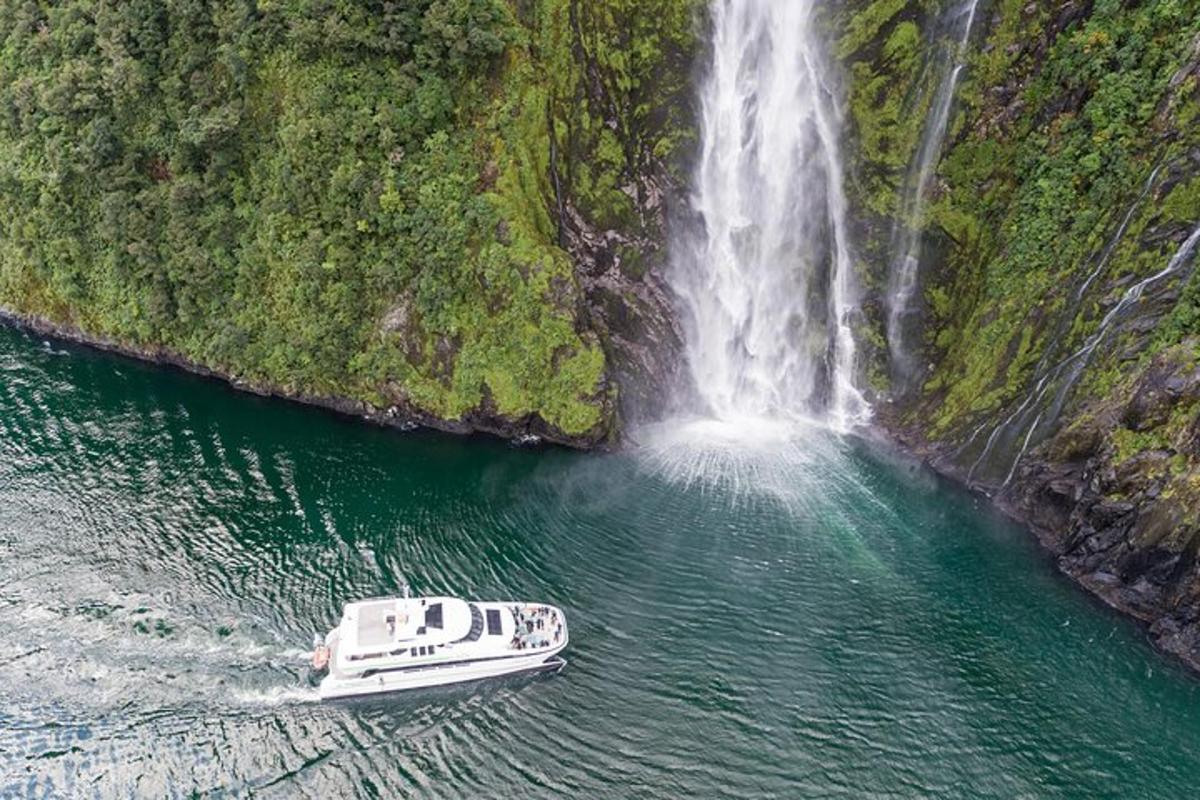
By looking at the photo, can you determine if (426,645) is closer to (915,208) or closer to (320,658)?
(320,658)

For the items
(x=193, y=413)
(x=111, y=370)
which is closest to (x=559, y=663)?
(x=193, y=413)

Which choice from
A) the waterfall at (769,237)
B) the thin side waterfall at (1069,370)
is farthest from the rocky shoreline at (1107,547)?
the waterfall at (769,237)

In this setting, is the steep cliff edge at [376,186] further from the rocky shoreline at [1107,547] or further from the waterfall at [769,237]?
the rocky shoreline at [1107,547]

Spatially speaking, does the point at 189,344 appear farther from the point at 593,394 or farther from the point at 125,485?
the point at 593,394

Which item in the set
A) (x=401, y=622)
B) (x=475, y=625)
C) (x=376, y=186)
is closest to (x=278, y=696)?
(x=401, y=622)

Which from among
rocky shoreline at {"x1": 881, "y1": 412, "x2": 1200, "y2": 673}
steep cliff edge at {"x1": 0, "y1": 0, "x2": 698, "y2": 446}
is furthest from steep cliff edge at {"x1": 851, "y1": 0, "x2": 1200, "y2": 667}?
steep cliff edge at {"x1": 0, "y1": 0, "x2": 698, "y2": 446}

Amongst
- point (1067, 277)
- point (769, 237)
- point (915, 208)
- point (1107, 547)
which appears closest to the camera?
point (1107, 547)
